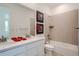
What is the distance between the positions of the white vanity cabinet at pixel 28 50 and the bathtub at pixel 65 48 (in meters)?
0.20

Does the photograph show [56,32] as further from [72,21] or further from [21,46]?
[21,46]

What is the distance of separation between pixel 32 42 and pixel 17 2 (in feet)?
2.09

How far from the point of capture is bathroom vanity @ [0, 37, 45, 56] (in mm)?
1271

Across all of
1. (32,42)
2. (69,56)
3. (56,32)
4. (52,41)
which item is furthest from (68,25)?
(32,42)

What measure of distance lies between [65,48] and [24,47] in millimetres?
632

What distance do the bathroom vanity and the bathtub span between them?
8.2 inches

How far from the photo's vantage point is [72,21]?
148 centimetres

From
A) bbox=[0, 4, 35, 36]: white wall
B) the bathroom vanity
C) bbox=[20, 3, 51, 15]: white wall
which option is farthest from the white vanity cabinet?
bbox=[20, 3, 51, 15]: white wall

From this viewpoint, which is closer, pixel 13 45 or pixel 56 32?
pixel 13 45

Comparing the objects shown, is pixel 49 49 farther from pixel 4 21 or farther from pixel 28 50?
pixel 4 21

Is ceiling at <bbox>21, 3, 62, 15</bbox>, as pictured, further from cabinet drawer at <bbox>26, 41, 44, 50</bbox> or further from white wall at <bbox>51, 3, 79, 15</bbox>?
cabinet drawer at <bbox>26, 41, 44, 50</bbox>

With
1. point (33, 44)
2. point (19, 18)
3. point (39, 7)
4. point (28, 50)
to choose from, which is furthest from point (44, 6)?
point (28, 50)

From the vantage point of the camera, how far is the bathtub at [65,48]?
1.48m

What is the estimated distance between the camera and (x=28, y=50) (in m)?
1.46
